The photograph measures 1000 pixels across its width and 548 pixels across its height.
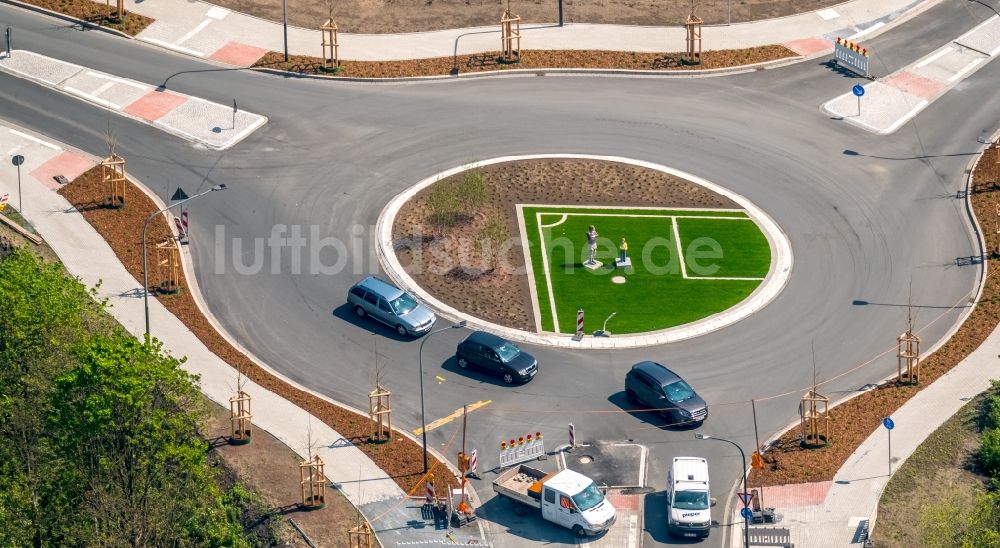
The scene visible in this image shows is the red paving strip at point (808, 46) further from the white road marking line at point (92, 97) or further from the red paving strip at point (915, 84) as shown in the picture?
the white road marking line at point (92, 97)

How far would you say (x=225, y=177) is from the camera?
89.9m

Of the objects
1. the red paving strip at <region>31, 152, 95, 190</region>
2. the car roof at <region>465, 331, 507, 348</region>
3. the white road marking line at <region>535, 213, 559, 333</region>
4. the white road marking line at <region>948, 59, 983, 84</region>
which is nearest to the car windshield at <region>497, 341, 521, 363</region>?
the car roof at <region>465, 331, 507, 348</region>

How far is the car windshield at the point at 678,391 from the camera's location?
72875 millimetres

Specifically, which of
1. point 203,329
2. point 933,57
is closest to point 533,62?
point 933,57

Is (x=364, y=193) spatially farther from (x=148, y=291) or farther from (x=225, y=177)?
(x=148, y=291)

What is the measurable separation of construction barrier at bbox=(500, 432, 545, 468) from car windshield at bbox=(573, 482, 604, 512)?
171 inches

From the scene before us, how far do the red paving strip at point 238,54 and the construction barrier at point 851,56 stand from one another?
1362 inches

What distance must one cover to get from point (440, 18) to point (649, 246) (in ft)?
86.3

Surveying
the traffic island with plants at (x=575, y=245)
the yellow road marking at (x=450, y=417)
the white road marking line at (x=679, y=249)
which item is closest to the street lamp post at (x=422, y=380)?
the yellow road marking at (x=450, y=417)

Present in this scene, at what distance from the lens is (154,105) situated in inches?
3762

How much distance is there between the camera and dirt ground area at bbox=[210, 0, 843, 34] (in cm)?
10388

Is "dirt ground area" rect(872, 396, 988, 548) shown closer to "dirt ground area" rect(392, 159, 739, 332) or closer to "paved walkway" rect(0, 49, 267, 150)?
"dirt ground area" rect(392, 159, 739, 332)

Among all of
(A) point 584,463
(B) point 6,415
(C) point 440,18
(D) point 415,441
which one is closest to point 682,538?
(A) point 584,463

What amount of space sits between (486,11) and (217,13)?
54.8 feet
